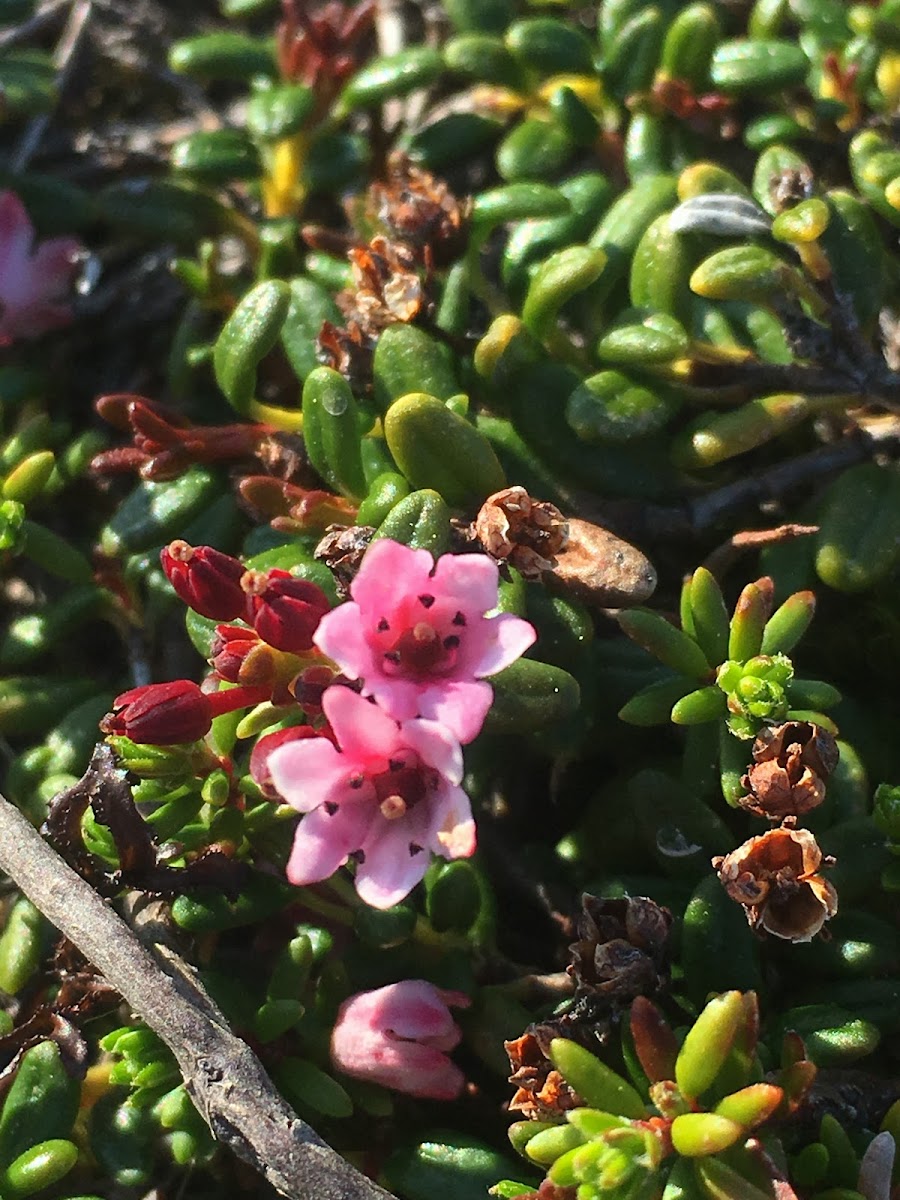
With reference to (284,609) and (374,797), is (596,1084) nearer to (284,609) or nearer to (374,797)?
(374,797)

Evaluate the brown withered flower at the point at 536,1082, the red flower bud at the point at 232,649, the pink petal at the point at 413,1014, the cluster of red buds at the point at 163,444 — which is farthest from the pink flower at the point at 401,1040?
the cluster of red buds at the point at 163,444

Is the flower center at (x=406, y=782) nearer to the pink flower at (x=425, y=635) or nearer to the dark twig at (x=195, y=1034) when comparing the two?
the pink flower at (x=425, y=635)

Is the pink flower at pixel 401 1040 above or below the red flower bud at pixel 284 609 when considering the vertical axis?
below

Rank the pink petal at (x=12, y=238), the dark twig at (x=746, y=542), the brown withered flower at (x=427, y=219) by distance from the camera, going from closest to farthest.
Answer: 1. the dark twig at (x=746, y=542)
2. the brown withered flower at (x=427, y=219)
3. the pink petal at (x=12, y=238)

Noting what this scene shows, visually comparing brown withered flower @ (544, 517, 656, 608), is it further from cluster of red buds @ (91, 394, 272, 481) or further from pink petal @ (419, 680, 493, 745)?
cluster of red buds @ (91, 394, 272, 481)

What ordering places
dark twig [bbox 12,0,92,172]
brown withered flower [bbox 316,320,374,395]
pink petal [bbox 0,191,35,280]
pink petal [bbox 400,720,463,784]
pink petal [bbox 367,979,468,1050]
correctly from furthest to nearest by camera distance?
dark twig [bbox 12,0,92,172], pink petal [bbox 0,191,35,280], brown withered flower [bbox 316,320,374,395], pink petal [bbox 367,979,468,1050], pink petal [bbox 400,720,463,784]

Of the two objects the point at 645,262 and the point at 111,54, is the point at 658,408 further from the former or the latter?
the point at 111,54

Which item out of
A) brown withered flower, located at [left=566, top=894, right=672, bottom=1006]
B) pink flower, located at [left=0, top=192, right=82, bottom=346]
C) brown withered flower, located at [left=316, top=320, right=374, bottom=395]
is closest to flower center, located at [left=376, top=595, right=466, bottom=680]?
brown withered flower, located at [left=566, top=894, right=672, bottom=1006]
